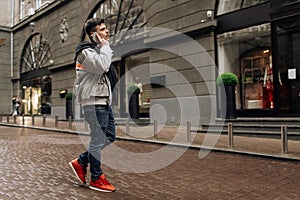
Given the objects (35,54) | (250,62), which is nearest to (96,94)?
(250,62)

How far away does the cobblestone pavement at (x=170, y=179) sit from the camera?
3.77 metres

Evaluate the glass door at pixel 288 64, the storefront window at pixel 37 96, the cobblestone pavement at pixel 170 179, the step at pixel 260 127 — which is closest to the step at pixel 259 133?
the step at pixel 260 127

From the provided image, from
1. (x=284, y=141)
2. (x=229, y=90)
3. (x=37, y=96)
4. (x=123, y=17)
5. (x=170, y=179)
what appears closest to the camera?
(x=170, y=179)

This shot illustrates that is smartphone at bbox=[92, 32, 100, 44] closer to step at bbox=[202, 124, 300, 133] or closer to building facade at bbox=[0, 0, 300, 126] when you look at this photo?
step at bbox=[202, 124, 300, 133]

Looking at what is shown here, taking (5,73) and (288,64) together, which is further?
(5,73)

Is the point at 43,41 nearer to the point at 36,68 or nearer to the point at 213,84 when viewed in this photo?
the point at 36,68

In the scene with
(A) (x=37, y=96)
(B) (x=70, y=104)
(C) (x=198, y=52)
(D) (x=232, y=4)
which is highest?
(D) (x=232, y=4)

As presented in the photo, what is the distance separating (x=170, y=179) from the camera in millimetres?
4594

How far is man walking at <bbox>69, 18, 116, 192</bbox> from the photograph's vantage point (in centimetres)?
378

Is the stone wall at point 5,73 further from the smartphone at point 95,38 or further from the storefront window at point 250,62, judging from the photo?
the smartphone at point 95,38

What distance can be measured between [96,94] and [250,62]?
1018 centimetres

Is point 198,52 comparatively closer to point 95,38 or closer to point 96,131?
point 95,38

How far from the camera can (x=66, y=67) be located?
2184 cm

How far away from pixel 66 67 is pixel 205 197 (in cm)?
1963
